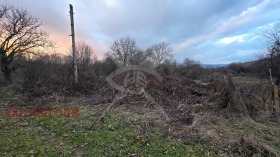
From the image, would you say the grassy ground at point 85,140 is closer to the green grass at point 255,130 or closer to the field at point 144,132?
the field at point 144,132

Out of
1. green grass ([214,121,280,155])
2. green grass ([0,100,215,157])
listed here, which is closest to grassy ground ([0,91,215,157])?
green grass ([0,100,215,157])

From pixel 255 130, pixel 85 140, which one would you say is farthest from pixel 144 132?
pixel 255 130

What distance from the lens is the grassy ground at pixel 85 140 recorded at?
181 inches

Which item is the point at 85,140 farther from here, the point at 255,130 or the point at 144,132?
the point at 255,130

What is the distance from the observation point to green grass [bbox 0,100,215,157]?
4.60 m

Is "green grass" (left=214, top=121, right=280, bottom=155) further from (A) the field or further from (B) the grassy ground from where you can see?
A: (B) the grassy ground

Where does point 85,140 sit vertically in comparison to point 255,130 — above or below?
above

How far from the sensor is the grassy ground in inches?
181

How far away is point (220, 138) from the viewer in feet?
17.4

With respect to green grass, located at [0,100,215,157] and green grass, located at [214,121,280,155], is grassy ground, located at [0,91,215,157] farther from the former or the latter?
green grass, located at [214,121,280,155]

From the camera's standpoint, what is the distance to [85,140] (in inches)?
204

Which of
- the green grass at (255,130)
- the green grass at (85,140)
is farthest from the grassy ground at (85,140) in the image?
the green grass at (255,130)

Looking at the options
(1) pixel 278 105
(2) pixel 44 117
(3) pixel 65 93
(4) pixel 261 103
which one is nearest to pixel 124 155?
(2) pixel 44 117

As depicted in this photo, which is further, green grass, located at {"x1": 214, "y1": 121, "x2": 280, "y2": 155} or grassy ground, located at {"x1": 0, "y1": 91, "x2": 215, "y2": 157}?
green grass, located at {"x1": 214, "y1": 121, "x2": 280, "y2": 155}
